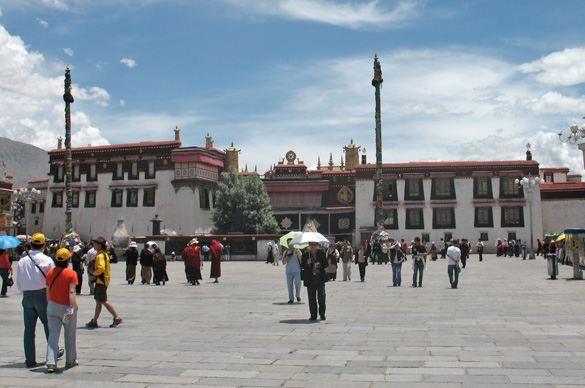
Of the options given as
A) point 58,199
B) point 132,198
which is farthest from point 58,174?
point 132,198

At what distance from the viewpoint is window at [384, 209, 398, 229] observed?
177 ft

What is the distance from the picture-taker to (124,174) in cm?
5831

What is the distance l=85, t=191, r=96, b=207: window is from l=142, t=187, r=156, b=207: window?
631 centimetres

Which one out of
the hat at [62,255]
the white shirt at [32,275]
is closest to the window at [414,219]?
the white shirt at [32,275]

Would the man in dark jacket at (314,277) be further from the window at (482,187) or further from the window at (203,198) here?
the window at (203,198)

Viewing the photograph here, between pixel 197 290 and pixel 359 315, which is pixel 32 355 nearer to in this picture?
pixel 359 315

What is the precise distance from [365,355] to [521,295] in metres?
9.38

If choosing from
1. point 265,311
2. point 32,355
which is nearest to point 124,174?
point 265,311

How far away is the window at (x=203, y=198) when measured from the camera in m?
56.1

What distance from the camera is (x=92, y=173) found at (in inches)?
2362

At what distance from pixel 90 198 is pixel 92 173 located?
261 cm

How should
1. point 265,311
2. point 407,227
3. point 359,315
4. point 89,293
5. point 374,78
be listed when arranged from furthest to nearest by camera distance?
point 407,227
point 374,78
point 89,293
point 265,311
point 359,315

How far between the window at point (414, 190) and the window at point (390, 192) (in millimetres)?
1014

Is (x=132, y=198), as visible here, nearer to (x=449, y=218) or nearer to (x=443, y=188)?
(x=443, y=188)
